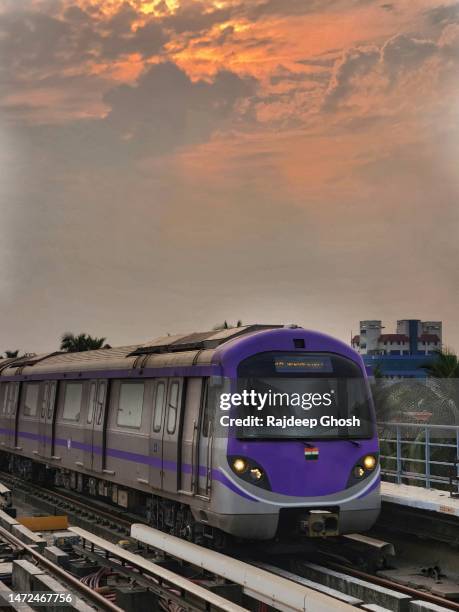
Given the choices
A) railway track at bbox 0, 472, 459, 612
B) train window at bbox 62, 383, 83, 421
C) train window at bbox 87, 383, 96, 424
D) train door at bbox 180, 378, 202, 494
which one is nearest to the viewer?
railway track at bbox 0, 472, 459, 612

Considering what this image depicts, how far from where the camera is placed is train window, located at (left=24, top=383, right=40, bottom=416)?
29156 mm

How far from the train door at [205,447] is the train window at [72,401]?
844 centimetres

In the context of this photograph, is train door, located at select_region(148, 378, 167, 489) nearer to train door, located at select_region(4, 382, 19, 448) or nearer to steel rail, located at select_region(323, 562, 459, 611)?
steel rail, located at select_region(323, 562, 459, 611)

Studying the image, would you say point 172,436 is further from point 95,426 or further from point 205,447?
point 95,426

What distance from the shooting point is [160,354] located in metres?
18.8

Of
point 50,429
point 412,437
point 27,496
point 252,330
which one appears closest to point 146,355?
point 252,330

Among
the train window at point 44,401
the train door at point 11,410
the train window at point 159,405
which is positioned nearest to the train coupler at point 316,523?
the train window at point 159,405

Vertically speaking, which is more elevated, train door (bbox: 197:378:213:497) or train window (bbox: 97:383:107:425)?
train window (bbox: 97:383:107:425)

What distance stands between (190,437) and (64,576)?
125 inches

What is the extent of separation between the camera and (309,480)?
15.5m

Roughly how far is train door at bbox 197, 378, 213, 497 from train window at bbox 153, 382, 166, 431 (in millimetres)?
1985

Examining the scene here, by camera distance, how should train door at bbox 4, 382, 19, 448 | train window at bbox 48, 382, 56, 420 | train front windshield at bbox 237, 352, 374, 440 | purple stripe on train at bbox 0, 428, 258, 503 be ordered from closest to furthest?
purple stripe on train at bbox 0, 428, 258, 503, train front windshield at bbox 237, 352, 374, 440, train window at bbox 48, 382, 56, 420, train door at bbox 4, 382, 19, 448

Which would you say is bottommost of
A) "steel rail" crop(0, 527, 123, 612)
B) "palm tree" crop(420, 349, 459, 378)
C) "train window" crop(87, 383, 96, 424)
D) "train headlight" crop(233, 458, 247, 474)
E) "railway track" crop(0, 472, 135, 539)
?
"steel rail" crop(0, 527, 123, 612)

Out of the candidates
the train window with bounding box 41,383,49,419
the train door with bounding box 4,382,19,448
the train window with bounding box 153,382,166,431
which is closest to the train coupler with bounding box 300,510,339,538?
the train window with bounding box 153,382,166,431
